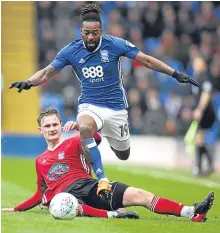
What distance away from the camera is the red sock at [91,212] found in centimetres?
805

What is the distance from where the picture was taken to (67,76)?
66.0ft

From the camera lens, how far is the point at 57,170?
834 cm

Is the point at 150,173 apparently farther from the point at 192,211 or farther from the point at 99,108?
the point at 192,211

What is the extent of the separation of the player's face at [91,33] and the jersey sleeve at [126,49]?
0.23 meters

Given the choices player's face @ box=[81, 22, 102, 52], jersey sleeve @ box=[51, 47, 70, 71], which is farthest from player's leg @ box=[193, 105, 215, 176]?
player's face @ box=[81, 22, 102, 52]

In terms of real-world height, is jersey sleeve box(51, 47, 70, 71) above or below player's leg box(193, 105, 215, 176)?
above

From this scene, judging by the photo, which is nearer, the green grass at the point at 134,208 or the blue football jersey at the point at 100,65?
the green grass at the point at 134,208

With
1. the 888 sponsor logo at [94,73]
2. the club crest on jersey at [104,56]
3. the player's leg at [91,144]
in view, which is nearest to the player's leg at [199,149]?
the 888 sponsor logo at [94,73]

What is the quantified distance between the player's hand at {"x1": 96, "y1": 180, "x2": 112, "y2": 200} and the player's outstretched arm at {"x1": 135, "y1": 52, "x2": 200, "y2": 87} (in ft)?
4.74

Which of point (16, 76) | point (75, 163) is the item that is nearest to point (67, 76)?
point (16, 76)

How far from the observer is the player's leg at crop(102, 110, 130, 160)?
9.39 metres

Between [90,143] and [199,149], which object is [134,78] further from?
[90,143]

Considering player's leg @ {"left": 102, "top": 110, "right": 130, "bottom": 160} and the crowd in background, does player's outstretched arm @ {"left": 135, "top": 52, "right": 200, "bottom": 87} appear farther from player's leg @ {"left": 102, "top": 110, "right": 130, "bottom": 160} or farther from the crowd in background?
the crowd in background

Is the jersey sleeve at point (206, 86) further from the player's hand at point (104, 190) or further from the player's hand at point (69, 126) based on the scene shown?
the player's hand at point (104, 190)
